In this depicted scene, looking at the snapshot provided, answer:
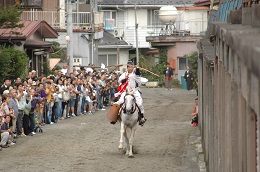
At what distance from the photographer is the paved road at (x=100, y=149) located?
17.4 metres

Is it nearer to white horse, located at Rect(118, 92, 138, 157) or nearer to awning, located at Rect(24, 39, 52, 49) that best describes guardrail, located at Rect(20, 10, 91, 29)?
awning, located at Rect(24, 39, 52, 49)

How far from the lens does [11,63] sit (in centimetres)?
2916

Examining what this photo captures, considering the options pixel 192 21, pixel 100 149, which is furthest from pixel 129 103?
pixel 192 21

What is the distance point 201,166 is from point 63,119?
1404 cm

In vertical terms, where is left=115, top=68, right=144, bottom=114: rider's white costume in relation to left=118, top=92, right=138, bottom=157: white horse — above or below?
above

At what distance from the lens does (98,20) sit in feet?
180

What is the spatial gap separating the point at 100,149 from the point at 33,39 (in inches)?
759

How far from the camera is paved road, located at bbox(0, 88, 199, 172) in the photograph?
57.2ft

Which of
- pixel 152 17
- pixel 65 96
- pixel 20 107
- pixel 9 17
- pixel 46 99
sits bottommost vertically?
pixel 65 96

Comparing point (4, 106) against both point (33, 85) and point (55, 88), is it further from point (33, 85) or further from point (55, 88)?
point (55, 88)

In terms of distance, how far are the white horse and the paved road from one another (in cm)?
29

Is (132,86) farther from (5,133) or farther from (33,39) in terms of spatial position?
(33,39)

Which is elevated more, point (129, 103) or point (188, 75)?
point (129, 103)

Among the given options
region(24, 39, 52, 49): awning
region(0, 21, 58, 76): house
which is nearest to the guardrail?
region(0, 21, 58, 76): house
